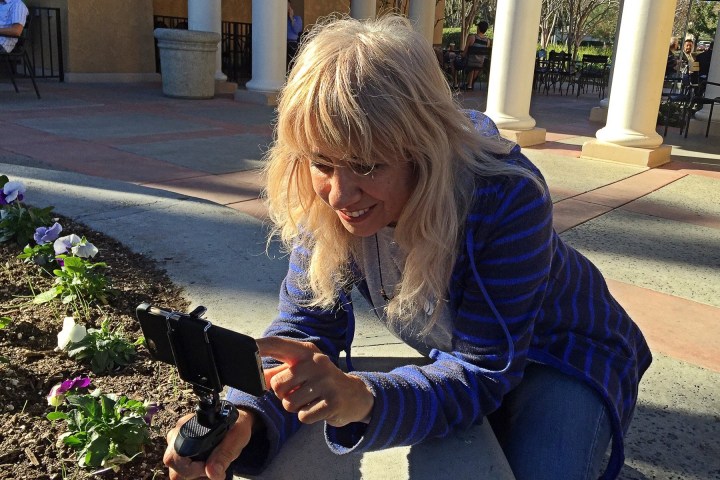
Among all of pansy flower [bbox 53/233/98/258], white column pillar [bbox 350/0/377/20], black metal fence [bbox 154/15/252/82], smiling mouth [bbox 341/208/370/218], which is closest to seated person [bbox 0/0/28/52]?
black metal fence [bbox 154/15/252/82]

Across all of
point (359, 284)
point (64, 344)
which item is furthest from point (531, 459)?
point (64, 344)

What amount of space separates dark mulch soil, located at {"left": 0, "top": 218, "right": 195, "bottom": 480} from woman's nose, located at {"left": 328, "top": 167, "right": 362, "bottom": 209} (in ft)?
3.08

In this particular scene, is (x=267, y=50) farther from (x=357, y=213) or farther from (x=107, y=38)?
(x=357, y=213)

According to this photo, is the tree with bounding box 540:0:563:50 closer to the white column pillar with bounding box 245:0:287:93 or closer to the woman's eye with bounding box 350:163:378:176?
the white column pillar with bounding box 245:0:287:93

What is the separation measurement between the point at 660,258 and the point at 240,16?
14.0 metres

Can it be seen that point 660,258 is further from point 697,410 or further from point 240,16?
point 240,16

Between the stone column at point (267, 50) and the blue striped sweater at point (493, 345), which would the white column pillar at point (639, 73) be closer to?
the stone column at point (267, 50)

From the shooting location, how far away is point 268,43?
10695 millimetres

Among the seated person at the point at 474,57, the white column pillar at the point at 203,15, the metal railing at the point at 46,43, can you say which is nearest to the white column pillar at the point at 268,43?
the white column pillar at the point at 203,15

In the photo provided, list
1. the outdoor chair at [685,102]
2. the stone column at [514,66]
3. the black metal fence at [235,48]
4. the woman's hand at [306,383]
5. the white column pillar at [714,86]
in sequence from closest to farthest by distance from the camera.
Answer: the woman's hand at [306,383]
the stone column at [514,66]
the outdoor chair at [685,102]
the white column pillar at [714,86]
the black metal fence at [235,48]

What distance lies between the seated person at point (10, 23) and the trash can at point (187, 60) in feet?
6.64

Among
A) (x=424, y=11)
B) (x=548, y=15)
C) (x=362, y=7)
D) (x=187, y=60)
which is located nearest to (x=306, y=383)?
(x=187, y=60)

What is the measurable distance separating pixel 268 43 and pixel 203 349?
1017 centimetres

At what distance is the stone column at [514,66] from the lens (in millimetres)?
7359
